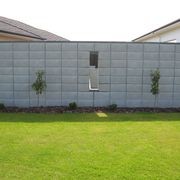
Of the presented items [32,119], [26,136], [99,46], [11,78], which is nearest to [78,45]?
[99,46]

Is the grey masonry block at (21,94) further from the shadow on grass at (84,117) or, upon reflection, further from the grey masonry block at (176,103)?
the grey masonry block at (176,103)

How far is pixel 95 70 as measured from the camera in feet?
39.4

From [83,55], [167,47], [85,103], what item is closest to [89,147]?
[85,103]

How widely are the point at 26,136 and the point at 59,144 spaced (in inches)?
39.0

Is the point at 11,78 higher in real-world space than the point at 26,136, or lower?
higher

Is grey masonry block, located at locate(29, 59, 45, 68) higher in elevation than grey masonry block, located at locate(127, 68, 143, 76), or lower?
higher

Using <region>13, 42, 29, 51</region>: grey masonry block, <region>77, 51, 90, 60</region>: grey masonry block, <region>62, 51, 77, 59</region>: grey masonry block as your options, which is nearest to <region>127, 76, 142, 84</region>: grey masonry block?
<region>77, 51, 90, 60</region>: grey masonry block

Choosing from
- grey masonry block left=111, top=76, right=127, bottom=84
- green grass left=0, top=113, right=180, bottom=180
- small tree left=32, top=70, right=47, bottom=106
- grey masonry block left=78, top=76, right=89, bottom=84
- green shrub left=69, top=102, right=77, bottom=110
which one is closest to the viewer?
green grass left=0, top=113, right=180, bottom=180

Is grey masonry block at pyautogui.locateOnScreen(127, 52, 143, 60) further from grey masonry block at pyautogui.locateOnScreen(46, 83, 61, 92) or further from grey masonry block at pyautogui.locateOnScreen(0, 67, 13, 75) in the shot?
grey masonry block at pyautogui.locateOnScreen(0, 67, 13, 75)

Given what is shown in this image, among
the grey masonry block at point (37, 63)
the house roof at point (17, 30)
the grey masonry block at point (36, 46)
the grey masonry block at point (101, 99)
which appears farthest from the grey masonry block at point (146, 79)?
the house roof at point (17, 30)

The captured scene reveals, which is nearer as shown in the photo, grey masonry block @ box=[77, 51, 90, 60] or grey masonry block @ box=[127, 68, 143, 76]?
grey masonry block @ box=[77, 51, 90, 60]

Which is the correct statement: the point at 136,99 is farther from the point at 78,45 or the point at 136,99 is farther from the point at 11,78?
the point at 11,78

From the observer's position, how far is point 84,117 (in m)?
9.53

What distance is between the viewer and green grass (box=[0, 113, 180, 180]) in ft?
16.0
